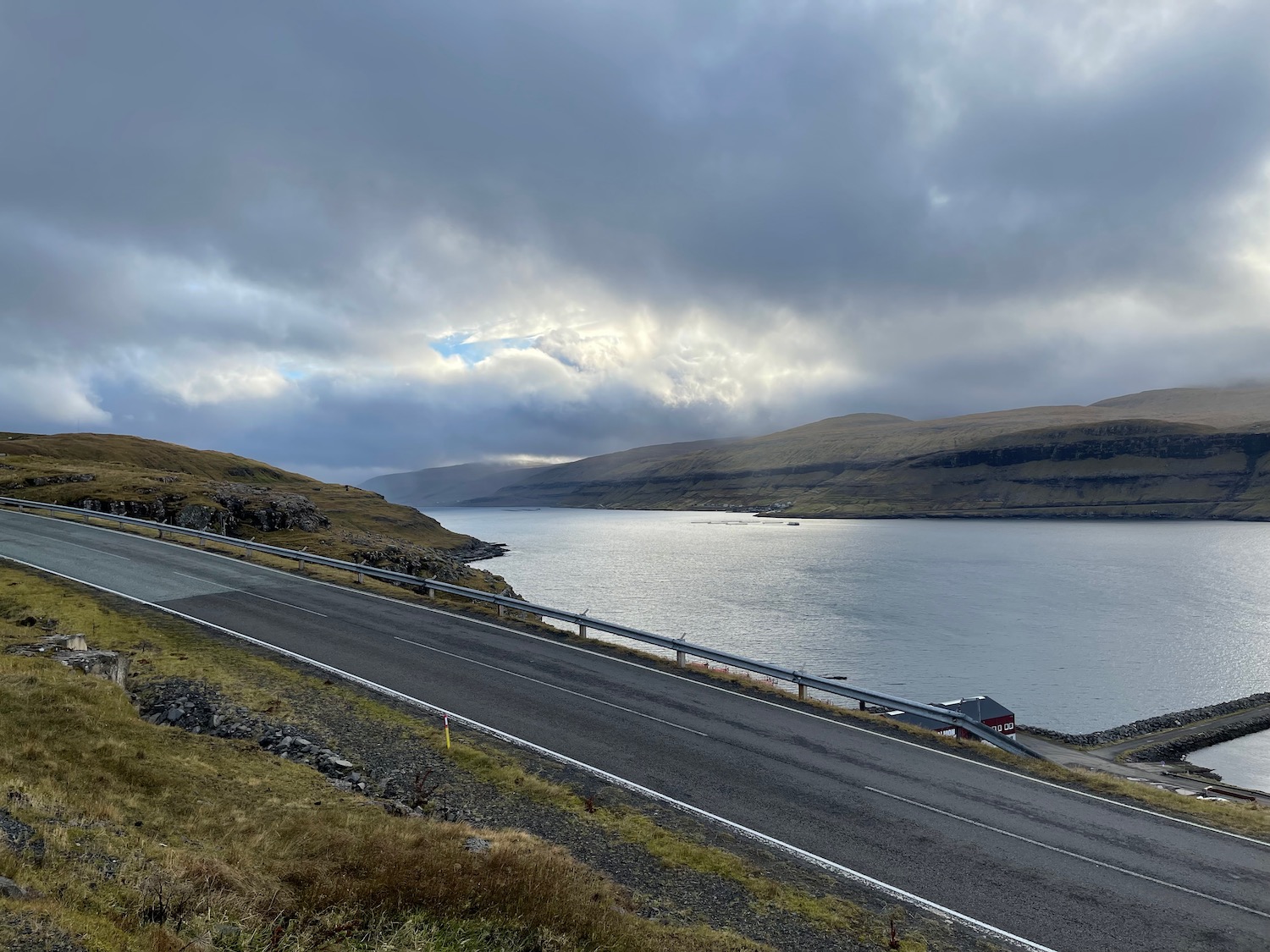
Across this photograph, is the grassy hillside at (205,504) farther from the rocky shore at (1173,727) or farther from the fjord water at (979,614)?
the rocky shore at (1173,727)

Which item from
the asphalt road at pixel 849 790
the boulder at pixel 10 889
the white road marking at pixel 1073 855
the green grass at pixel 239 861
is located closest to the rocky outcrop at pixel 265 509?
the asphalt road at pixel 849 790

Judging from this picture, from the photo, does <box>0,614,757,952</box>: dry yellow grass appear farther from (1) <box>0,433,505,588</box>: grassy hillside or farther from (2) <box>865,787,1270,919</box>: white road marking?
(1) <box>0,433,505,588</box>: grassy hillside

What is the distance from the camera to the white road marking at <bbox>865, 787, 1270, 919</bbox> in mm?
11758

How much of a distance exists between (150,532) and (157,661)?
3118cm

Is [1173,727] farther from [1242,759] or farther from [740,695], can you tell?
[740,695]

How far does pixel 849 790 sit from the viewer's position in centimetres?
1517

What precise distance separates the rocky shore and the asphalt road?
3027 centimetres

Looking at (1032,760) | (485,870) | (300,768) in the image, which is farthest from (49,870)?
(1032,760)

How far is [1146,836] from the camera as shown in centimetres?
1429

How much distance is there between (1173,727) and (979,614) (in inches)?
1357

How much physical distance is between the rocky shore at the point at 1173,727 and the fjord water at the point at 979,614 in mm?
1516

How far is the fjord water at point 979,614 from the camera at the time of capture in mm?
52000

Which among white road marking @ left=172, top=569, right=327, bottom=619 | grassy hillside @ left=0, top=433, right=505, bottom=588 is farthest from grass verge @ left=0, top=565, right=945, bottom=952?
grassy hillside @ left=0, top=433, right=505, bottom=588

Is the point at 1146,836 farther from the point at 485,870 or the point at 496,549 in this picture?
the point at 496,549
